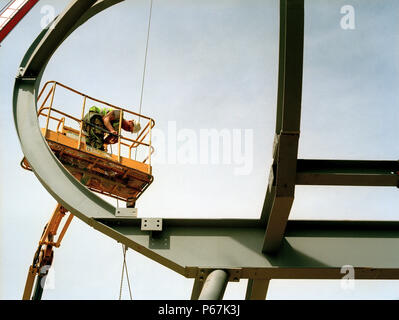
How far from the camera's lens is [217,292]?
15.1ft

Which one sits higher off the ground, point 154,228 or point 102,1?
point 102,1

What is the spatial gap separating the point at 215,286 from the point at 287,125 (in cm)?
173

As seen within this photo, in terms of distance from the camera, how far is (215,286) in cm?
473

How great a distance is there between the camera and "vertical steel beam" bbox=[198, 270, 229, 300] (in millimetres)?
4512

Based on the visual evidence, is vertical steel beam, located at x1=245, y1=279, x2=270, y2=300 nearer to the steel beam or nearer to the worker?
the steel beam

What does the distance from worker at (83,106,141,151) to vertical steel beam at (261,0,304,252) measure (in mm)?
6507

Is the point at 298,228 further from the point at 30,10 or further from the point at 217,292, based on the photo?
the point at 30,10

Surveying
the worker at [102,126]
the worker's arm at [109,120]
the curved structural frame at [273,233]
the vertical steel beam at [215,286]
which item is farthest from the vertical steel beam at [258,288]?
the worker's arm at [109,120]

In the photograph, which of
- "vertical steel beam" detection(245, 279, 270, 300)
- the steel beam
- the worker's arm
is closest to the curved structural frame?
the steel beam

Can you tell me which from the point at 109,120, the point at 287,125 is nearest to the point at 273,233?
the point at 287,125

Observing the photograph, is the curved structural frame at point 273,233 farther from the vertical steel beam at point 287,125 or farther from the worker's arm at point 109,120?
the worker's arm at point 109,120

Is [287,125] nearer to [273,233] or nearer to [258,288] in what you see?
[273,233]

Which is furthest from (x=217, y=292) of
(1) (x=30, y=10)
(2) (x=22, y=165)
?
(1) (x=30, y=10)

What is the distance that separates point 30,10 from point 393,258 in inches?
497
